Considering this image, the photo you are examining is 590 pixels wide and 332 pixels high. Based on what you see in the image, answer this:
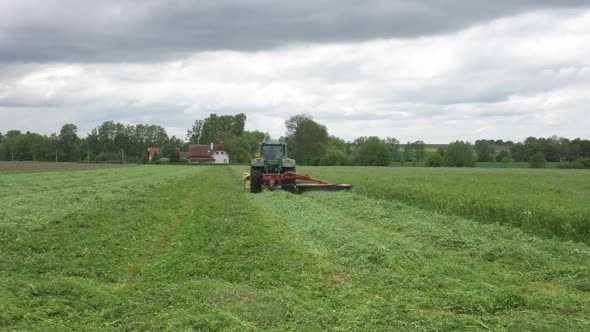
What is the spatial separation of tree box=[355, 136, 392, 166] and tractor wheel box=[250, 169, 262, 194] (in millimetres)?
81937

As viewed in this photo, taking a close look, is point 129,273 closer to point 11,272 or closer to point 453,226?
point 11,272

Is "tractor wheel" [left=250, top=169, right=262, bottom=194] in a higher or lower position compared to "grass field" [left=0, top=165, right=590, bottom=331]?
higher

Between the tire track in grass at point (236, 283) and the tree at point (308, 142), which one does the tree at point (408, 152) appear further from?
the tire track in grass at point (236, 283)

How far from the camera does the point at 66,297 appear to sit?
255 inches

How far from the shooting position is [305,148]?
378ft

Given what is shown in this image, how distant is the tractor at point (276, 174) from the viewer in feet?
79.4

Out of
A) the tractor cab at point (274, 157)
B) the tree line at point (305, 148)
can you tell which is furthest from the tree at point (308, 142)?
the tractor cab at point (274, 157)

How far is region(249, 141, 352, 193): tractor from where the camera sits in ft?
79.4

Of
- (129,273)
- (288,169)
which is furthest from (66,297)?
(288,169)

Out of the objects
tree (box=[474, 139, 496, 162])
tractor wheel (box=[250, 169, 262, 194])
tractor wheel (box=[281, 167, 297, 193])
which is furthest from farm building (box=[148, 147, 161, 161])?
tractor wheel (box=[250, 169, 262, 194])

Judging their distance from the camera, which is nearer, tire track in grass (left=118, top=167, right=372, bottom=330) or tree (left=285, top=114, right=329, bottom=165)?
tire track in grass (left=118, top=167, right=372, bottom=330)

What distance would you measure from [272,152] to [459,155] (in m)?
76.2

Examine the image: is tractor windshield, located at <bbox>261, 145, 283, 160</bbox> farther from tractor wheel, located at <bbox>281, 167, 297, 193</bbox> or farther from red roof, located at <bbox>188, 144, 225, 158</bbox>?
red roof, located at <bbox>188, 144, 225, 158</bbox>

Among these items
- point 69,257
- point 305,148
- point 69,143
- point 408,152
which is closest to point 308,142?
point 305,148
